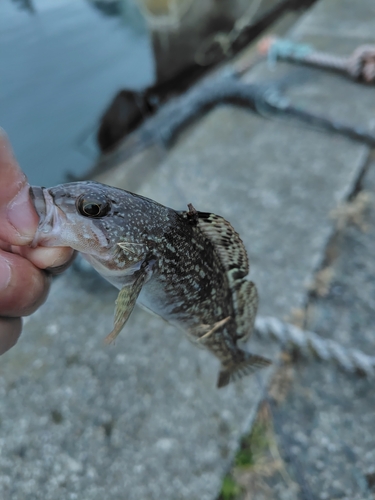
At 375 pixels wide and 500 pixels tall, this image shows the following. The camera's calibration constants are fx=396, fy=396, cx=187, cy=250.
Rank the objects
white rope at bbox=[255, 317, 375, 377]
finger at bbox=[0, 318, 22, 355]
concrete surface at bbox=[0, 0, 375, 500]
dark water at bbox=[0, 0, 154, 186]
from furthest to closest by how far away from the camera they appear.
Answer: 1. dark water at bbox=[0, 0, 154, 186]
2. white rope at bbox=[255, 317, 375, 377]
3. concrete surface at bbox=[0, 0, 375, 500]
4. finger at bbox=[0, 318, 22, 355]

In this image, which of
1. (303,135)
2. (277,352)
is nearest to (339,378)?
(277,352)

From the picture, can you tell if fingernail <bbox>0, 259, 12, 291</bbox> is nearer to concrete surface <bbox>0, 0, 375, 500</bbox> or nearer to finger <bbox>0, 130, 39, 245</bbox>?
finger <bbox>0, 130, 39, 245</bbox>

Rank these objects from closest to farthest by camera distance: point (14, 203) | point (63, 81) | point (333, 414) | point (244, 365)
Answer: point (14, 203) < point (244, 365) < point (333, 414) < point (63, 81)

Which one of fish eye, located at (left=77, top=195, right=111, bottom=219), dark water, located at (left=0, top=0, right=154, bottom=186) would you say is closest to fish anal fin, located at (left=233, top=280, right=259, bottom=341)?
fish eye, located at (left=77, top=195, right=111, bottom=219)

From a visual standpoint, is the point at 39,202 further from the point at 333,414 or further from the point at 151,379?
the point at 333,414

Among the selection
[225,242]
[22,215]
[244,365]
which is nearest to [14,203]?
[22,215]

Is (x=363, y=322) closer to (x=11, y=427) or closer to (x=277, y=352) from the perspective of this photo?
(x=277, y=352)
